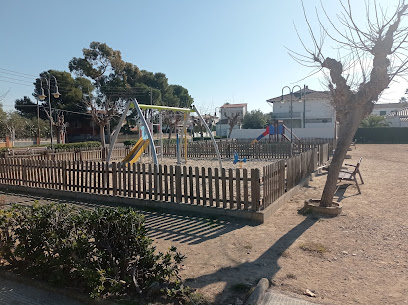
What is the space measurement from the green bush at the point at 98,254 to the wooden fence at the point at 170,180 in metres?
3.13

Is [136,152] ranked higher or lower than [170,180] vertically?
higher

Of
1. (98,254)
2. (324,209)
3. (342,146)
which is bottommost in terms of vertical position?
(324,209)

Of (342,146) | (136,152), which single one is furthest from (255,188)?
(136,152)

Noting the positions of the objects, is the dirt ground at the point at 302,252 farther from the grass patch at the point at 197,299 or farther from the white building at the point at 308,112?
the white building at the point at 308,112

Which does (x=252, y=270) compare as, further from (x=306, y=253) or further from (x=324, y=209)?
(x=324, y=209)

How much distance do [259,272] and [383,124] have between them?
4955 centimetres

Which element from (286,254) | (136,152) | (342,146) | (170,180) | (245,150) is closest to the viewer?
(286,254)

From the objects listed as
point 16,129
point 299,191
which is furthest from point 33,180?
point 16,129

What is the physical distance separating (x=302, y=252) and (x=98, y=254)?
10.0ft

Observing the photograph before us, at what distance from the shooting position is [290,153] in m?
20.0

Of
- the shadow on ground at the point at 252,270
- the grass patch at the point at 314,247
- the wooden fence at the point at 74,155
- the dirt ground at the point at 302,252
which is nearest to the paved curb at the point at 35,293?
the shadow on ground at the point at 252,270

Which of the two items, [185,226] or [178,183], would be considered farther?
[178,183]

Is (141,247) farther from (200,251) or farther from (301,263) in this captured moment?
(301,263)

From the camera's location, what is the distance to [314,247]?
16.2 feet
